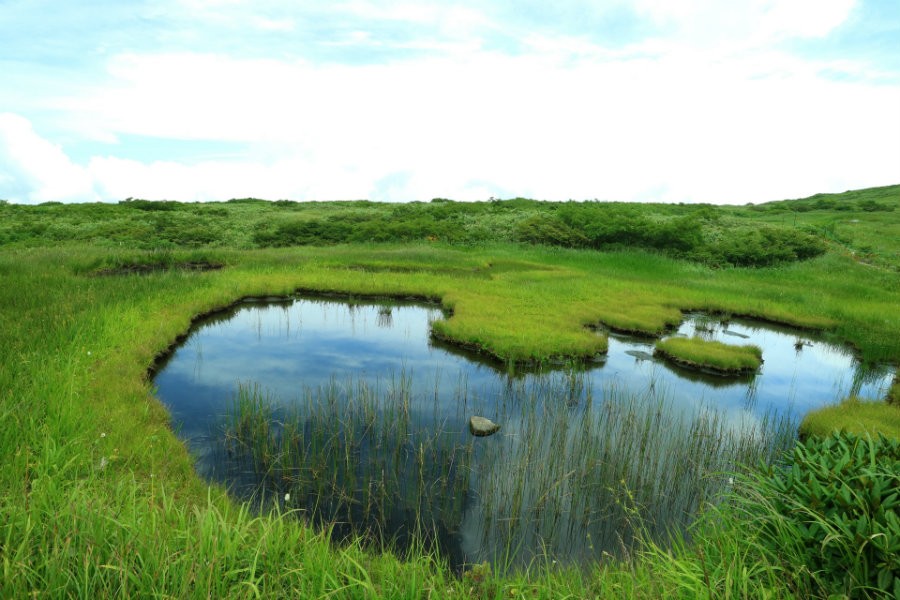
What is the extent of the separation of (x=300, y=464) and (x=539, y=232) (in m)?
32.6

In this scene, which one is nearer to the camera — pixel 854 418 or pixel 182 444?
pixel 182 444

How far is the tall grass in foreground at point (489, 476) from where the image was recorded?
6.04 m

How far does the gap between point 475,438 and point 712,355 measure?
8231 mm

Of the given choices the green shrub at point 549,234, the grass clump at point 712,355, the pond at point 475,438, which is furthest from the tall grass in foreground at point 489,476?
the green shrub at point 549,234

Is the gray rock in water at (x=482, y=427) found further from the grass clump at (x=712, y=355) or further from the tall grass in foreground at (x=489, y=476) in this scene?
the grass clump at (x=712, y=355)

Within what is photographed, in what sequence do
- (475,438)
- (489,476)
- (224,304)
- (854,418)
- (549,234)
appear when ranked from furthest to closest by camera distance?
(549,234) → (224,304) → (854,418) → (475,438) → (489,476)

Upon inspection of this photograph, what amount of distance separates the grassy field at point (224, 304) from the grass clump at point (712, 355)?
1.96 metres

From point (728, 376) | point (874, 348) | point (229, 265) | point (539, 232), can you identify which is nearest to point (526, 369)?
point (728, 376)

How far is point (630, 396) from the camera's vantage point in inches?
411

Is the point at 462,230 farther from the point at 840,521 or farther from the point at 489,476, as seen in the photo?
the point at 840,521

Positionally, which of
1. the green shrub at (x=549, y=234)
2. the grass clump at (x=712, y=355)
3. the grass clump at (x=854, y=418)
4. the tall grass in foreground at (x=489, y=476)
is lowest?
the tall grass in foreground at (x=489, y=476)

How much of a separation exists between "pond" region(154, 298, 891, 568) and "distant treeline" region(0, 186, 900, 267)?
20786 millimetres

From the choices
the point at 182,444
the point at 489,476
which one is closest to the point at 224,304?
the point at 182,444

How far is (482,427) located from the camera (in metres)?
8.49
